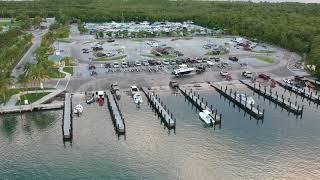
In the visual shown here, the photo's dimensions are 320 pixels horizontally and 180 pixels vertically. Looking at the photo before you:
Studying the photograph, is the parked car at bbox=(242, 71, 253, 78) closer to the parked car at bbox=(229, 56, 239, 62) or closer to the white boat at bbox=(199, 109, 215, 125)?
the parked car at bbox=(229, 56, 239, 62)


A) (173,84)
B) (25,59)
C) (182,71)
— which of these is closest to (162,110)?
(173,84)

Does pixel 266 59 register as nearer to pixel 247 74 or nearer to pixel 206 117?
pixel 247 74

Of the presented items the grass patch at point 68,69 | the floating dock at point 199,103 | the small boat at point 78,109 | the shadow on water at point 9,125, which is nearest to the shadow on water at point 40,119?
the shadow on water at point 9,125

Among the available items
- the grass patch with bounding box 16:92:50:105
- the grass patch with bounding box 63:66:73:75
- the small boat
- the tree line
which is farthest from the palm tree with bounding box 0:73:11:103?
the tree line

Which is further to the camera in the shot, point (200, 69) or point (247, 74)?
point (200, 69)

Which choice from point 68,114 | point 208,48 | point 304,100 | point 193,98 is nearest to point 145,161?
point 68,114

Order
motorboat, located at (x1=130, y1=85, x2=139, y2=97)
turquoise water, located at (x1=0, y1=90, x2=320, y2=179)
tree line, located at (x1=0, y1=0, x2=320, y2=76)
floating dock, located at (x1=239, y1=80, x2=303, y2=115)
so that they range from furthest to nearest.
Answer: tree line, located at (x1=0, y1=0, x2=320, y2=76) → motorboat, located at (x1=130, y1=85, x2=139, y2=97) → floating dock, located at (x1=239, y1=80, x2=303, y2=115) → turquoise water, located at (x1=0, y1=90, x2=320, y2=179)
